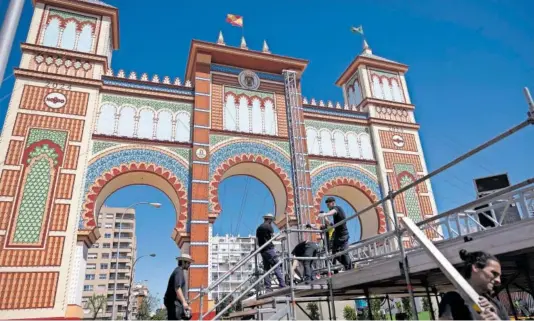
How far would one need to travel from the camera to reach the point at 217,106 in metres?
14.4

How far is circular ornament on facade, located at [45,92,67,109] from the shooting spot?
1215 centimetres

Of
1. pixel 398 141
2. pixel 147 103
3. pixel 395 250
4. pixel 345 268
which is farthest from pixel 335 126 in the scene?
pixel 395 250

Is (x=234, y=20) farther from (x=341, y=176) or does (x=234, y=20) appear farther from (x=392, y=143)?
(x=392, y=143)

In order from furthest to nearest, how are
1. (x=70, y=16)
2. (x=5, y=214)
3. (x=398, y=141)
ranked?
1. (x=398, y=141)
2. (x=70, y=16)
3. (x=5, y=214)

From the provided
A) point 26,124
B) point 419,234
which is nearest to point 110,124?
point 26,124

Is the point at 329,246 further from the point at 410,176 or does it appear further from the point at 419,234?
the point at 410,176

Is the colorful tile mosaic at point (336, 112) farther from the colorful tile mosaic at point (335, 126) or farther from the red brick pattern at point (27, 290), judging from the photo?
the red brick pattern at point (27, 290)

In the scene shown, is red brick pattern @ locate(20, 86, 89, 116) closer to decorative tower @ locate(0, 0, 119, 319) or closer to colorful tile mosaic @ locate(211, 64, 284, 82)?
decorative tower @ locate(0, 0, 119, 319)

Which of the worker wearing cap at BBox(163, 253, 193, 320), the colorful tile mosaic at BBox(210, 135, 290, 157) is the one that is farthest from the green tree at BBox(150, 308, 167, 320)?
the worker wearing cap at BBox(163, 253, 193, 320)

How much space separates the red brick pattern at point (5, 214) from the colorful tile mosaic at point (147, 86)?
205 inches

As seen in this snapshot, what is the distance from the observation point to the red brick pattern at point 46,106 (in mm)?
11922

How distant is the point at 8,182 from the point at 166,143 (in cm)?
485

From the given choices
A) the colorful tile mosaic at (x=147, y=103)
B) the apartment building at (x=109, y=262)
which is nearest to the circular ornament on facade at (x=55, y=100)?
the colorful tile mosaic at (x=147, y=103)

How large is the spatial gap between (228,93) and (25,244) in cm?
862
